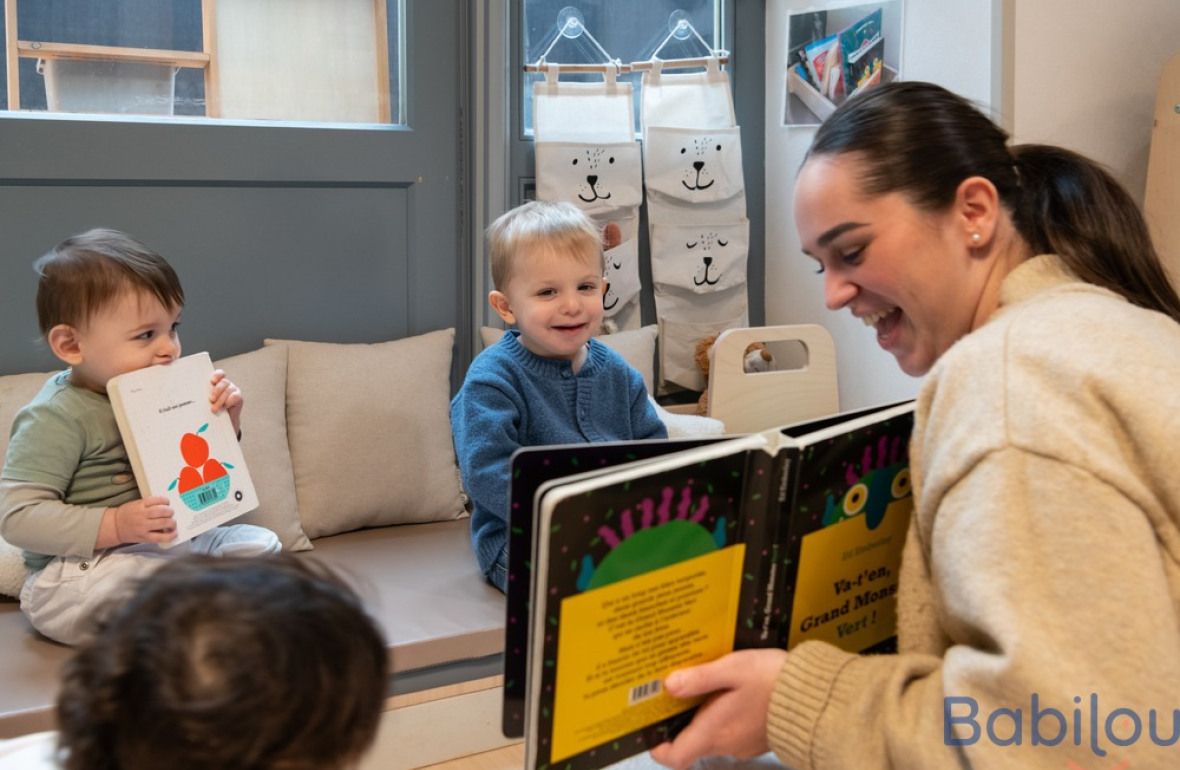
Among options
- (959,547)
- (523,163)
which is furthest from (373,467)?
(959,547)

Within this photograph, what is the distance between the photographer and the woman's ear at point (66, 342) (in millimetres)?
1708

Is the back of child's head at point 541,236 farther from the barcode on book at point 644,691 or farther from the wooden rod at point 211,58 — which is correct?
the barcode on book at point 644,691

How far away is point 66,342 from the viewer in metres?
1.72

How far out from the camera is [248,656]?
64 centimetres

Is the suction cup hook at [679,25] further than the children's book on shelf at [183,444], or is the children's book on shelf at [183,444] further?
the suction cup hook at [679,25]

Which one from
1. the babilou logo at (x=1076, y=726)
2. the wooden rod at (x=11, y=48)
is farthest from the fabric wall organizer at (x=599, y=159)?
the babilou logo at (x=1076, y=726)

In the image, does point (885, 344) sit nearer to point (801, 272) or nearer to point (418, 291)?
point (418, 291)

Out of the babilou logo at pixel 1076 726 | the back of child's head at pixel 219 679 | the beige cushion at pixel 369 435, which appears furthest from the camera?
the beige cushion at pixel 369 435

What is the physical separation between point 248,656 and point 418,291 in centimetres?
199

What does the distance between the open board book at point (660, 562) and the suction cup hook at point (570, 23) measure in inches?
77.1

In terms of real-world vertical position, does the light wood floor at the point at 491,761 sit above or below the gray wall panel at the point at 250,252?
below

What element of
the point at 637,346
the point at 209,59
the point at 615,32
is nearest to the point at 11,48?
the point at 209,59

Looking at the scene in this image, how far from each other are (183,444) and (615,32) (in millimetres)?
1566

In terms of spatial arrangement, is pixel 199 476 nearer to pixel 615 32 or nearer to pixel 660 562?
pixel 660 562
